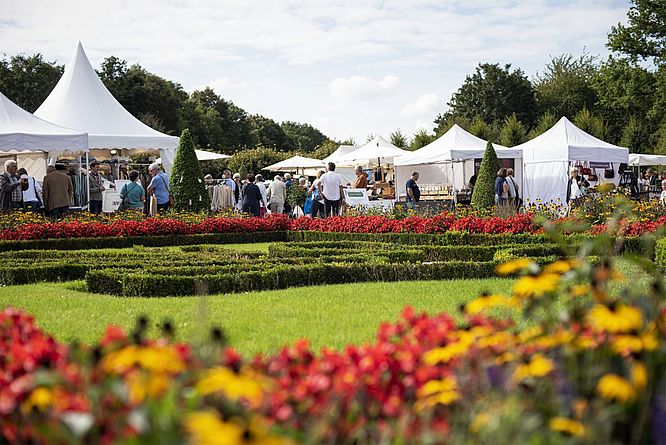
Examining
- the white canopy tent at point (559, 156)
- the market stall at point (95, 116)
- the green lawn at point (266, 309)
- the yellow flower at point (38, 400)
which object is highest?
the market stall at point (95, 116)

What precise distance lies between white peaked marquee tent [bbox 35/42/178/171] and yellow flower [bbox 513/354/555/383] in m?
20.8

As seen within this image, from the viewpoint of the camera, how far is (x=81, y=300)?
8.52 meters

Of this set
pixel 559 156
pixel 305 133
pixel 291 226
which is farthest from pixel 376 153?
pixel 305 133

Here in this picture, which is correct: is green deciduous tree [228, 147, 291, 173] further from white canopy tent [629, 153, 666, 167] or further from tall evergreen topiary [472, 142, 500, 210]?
tall evergreen topiary [472, 142, 500, 210]

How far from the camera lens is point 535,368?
2512 mm

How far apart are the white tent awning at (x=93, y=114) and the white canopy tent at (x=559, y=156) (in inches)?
423

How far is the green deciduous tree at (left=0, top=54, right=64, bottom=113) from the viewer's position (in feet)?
161

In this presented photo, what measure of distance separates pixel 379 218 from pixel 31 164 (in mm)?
13443

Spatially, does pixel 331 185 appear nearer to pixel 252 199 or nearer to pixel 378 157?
pixel 252 199

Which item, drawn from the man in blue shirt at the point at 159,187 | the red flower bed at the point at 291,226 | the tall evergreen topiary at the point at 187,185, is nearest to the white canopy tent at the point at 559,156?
the tall evergreen topiary at the point at 187,185

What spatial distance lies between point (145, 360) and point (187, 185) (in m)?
18.4

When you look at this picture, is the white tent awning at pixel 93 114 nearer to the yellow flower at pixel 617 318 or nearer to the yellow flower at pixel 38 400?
the yellow flower at pixel 38 400

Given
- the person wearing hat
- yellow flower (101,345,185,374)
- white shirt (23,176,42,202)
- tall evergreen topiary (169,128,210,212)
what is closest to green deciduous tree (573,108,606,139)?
tall evergreen topiary (169,128,210,212)

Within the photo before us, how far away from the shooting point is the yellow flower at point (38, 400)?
2273 millimetres
